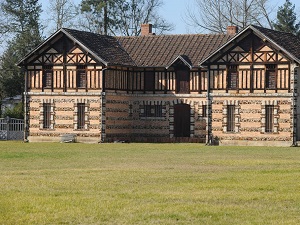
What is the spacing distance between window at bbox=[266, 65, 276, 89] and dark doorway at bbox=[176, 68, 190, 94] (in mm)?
6133

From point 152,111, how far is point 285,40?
9.82 metres

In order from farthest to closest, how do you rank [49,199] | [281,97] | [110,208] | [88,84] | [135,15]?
[135,15], [88,84], [281,97], [49,199], [110,208]

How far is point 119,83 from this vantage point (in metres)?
60.2

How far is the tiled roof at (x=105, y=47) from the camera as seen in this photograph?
2308 inches

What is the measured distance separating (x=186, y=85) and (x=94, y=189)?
36.5 meters

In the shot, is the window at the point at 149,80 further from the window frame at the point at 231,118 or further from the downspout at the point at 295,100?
the downspout at the point at 295,100

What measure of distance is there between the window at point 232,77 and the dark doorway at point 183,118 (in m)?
3.95

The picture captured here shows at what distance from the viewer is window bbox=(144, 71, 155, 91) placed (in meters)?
61.0

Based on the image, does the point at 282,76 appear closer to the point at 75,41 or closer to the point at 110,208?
the point at 75,41

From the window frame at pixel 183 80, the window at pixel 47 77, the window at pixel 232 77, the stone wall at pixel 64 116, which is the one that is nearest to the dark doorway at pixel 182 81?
the window frame at pixel 183 80

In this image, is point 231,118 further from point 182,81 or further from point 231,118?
point 182,81

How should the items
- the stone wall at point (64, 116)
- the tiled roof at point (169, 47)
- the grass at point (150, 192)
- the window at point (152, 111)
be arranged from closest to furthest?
the grass at point (150, 192) < the stone wall at point (64, 116) < the tiled roof at point (169, 47) < the window at point (152, 111)

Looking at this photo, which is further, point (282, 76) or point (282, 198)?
point (282, 76)

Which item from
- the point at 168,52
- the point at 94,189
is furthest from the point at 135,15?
the point at 94,189
